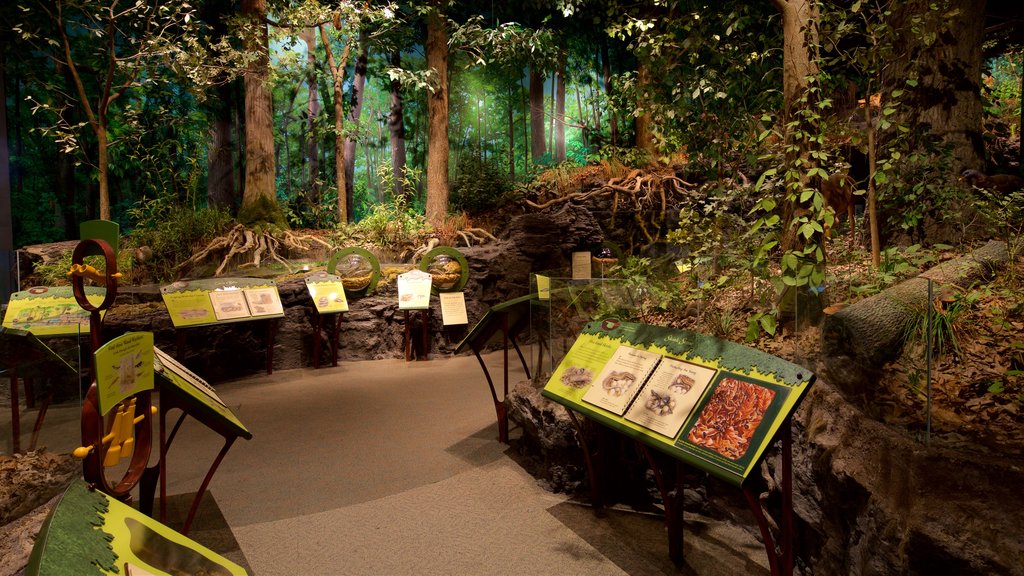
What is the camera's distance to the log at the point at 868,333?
1998 mm

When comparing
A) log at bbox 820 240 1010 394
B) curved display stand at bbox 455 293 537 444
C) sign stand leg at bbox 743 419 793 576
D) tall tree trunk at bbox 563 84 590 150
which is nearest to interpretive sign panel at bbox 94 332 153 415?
sign stand leg at bbox 743 419 793 576

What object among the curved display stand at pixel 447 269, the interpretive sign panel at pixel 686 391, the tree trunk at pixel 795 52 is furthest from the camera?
the curved display stand at pixel 447 269

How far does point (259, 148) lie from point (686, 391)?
845 centimetres

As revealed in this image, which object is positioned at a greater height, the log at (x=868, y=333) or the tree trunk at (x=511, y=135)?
the tree trunk at (x=511, y=135)

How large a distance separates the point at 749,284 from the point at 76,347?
2974 millimetres

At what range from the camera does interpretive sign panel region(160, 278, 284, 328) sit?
5273mm

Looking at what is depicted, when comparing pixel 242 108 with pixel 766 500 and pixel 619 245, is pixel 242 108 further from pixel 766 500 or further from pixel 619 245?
pixel 766 500

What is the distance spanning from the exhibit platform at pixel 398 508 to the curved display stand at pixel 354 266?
246cm

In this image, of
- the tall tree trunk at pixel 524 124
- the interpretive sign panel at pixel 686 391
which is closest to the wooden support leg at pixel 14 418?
the interpretive sign panel at pixel 686 391

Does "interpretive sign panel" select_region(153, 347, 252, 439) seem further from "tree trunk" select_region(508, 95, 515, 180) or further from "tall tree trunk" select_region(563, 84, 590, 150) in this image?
"tall tree trunk" select_region(563, 84, 590, 150)

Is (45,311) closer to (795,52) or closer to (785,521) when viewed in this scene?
(785,521)

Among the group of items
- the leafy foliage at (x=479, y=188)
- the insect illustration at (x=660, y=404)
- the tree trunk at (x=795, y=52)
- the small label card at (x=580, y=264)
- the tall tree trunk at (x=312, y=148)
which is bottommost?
the insect illustration at (x=660, y=404)

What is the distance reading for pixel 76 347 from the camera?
169 cm

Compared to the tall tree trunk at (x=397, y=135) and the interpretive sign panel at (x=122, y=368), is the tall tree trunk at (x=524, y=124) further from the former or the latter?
the interpretive sign panel at (x=122, y=368)
